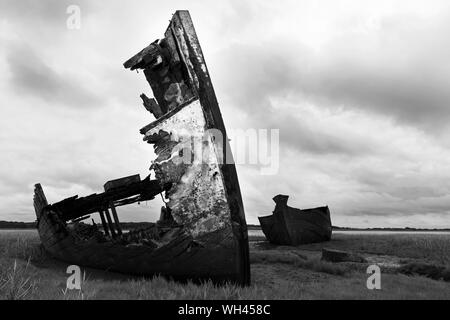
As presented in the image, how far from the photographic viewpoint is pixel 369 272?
7.55 meters

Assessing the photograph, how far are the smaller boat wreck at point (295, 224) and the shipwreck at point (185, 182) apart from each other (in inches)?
434

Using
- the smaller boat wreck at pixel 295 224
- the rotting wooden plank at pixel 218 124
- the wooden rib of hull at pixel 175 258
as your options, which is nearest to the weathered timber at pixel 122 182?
the wooden rib of hull at pixel 175 258

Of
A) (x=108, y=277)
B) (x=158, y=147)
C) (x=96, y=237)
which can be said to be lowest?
(x=108, y=277)

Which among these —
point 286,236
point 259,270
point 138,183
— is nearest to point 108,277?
point 138,183

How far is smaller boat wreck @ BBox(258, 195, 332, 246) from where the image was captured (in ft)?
56.1

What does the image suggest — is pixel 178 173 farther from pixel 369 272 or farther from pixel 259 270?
pixel 369 272

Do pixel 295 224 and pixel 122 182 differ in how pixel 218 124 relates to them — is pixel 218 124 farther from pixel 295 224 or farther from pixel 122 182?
pixel 295 224

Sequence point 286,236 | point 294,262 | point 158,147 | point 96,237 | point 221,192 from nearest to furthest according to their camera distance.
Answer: point 221,192, point 158,147, point 96,237, point 294,262, point 286,236

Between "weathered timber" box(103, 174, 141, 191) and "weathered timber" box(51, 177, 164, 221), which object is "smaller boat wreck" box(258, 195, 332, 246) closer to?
"weathered timber" box(51, 177, 164, 221)

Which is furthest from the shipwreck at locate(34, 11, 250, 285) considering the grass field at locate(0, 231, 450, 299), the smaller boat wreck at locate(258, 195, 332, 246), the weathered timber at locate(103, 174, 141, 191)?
the smaller boat wreck at locate(258, 195, 332, 246)

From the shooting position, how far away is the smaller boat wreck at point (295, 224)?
1709 cm

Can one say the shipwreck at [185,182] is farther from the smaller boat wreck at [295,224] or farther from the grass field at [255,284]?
the smaller boat wreck at [295,224]

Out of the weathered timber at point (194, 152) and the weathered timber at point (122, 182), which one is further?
the weathered timber at point (122, 182)
